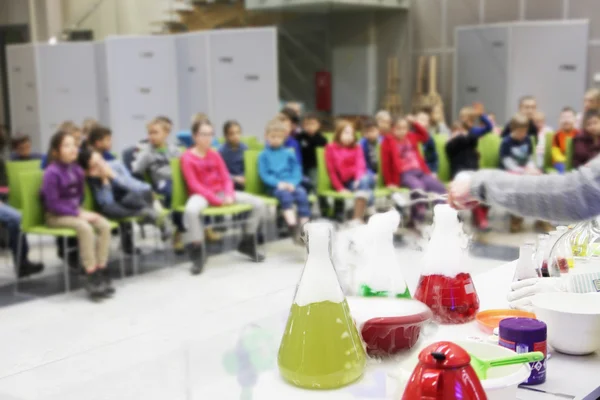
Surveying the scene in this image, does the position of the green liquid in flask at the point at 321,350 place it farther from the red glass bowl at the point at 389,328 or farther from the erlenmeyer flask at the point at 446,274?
the erlenmeyer flask at the point at 446,274

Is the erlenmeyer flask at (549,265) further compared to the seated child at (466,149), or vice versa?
the seated child at (466,149)

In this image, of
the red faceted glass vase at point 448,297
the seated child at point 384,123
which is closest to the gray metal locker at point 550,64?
the seated child at point 384,123

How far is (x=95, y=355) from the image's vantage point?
1430 millimetres

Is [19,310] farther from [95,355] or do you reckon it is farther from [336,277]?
[336,277]

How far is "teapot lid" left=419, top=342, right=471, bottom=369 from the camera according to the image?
43.9 inches

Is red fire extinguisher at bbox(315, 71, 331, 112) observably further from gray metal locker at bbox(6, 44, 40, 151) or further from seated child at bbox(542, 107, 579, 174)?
seated child at bbox(542, 107, 579, 174)

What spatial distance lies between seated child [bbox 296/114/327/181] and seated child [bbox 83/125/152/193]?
1.86m

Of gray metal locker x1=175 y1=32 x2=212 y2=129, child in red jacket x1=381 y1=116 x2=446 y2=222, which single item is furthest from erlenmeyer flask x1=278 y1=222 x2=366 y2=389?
gray metal locker x1=175 y1=32 x2=212 y2=129

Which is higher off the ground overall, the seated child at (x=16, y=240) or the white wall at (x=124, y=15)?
the white wall at (x=124, y=15)

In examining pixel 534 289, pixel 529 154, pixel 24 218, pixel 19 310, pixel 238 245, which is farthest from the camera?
pixel 529 154

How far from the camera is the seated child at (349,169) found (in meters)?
6.22

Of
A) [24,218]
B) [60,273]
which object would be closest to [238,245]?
[60,273]

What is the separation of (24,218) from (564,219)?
13.7 feet

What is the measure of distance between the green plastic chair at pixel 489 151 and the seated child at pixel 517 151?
0.67 feet
